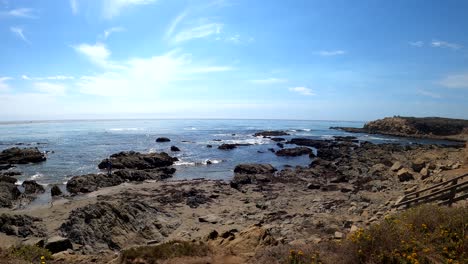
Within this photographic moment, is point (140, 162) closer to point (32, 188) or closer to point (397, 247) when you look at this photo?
point (32, 188)

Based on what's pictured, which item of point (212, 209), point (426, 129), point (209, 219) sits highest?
point (426, 129)

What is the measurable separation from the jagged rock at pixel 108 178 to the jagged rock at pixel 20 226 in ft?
27.2

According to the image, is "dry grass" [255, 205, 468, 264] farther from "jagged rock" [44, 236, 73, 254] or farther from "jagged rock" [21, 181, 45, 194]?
"jagged rock" [21, 181, 45, 194]

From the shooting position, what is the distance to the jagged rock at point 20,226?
14191 millimetres

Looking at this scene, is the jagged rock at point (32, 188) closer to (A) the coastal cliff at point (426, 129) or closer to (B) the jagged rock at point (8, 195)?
(B) the jagged rock at point (8, 195)

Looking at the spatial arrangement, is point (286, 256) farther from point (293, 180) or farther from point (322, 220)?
point (293, 180)

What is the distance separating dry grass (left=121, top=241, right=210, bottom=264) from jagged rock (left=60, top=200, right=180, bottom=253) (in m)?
5.64

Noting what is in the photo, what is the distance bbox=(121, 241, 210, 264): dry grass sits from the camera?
7.72 m

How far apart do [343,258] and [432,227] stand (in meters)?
2.89

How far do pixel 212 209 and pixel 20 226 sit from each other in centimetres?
991

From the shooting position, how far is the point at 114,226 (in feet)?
47.2

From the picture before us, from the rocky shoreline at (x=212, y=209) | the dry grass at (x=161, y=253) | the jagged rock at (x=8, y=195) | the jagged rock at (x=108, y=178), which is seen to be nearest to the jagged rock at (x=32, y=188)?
the rocky shoreline at (x=212, y=209)

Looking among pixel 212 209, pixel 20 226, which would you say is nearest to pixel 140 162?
pixel 212 209

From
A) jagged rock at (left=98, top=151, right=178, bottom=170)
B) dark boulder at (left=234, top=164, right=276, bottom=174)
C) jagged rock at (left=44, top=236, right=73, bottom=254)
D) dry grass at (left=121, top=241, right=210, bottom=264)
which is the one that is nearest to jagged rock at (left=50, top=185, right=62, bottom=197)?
jagged rock at (left=98, top=151, right=178, bottom=170)
